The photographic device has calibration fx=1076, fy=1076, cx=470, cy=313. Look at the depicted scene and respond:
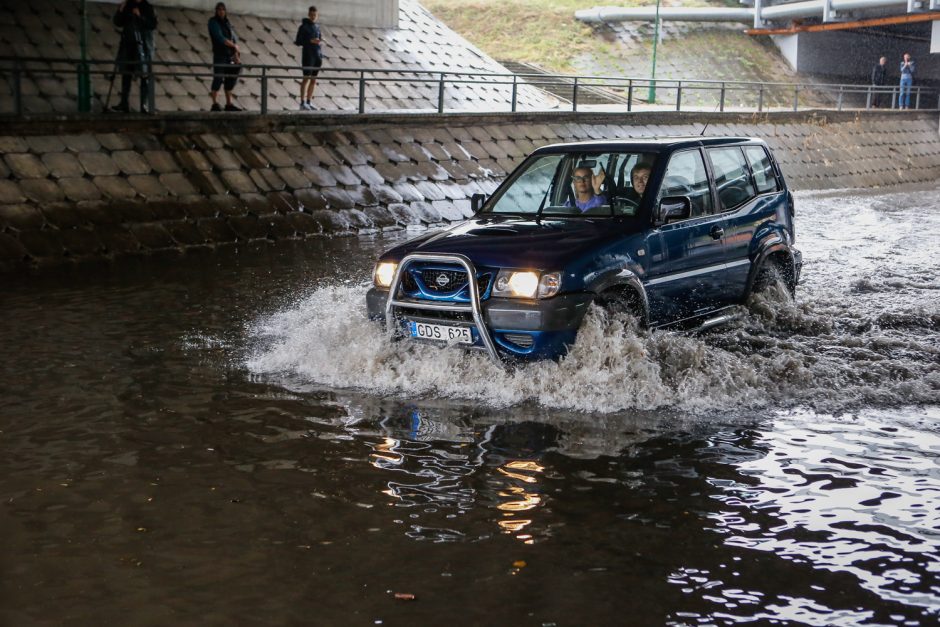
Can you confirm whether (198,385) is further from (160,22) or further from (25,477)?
(160,22)

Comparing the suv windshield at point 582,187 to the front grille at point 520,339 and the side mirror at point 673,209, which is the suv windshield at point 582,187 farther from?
the front grille at point 520,339

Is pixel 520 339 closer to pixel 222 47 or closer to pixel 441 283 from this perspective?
pixel 441 283

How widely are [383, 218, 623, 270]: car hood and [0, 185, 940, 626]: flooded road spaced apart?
0.58 metres

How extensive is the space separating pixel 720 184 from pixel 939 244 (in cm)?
883

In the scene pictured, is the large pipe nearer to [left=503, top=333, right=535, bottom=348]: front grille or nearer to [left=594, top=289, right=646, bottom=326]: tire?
[left=594, top=289, right=646, bottom=326]: tire

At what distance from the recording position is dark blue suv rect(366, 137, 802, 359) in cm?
696

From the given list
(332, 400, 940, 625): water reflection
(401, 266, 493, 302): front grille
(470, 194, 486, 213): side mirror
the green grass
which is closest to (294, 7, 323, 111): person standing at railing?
(470, 194, 486, 213): side mirror

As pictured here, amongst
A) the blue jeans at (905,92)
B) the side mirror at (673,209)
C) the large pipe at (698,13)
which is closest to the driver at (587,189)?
the side mirror at (673,209)

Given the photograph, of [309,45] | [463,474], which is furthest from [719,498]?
[309,45]

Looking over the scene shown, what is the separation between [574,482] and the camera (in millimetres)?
5621

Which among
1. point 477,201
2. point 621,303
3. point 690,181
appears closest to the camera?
point 621,303

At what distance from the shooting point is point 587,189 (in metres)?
8.08

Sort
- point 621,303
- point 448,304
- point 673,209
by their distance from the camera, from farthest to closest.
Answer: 1. point 673,209
2. point 621,303
3. point 448,304

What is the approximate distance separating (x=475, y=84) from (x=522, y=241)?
2143 centimetres
